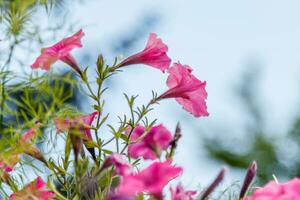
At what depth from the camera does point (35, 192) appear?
708 mm

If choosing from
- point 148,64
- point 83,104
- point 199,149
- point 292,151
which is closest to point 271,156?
point 292,151

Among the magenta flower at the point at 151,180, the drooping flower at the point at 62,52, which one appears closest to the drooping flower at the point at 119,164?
the magenta flower at the point at 151,180

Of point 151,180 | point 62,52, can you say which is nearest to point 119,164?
point 151,180

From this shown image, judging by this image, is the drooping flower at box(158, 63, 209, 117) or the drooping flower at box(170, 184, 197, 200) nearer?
the drooping flower at box(170, 184, 197, 200)

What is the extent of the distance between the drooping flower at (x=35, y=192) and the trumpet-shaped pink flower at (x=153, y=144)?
8cm

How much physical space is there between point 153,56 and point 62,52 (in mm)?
124

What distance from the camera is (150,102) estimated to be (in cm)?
82

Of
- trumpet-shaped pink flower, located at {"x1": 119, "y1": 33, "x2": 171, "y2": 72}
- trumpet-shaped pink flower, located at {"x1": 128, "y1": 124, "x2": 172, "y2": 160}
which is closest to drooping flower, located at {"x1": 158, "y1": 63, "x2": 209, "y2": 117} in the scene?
trumpet-shaped pink flower, located at {"x1": 119, "y1": 33, "x2": 171, "y2": 72}

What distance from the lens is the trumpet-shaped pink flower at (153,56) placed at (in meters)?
0.83

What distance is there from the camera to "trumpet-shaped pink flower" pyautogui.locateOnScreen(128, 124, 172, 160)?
670 millimetres

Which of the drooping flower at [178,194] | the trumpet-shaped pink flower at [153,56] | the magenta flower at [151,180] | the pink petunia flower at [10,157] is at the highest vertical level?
the trumpet-shaped pink flower at [153,56]

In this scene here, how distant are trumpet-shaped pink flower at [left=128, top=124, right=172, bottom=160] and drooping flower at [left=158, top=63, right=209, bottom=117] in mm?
124

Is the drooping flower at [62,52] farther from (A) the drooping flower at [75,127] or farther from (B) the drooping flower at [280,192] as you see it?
(B) the drooping flower at [280,192]

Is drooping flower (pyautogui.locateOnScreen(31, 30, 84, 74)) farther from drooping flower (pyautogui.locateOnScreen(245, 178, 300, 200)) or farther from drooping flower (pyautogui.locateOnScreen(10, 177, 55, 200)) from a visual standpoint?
drooping flower (pyautogui.locateOnScreen(245, 178, 300, 200))
